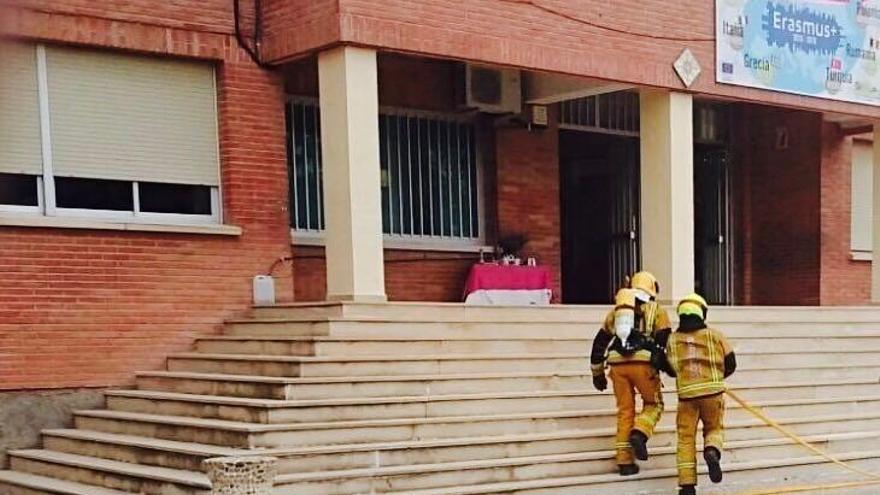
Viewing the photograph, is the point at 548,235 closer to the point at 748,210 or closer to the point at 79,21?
the point at 748,210

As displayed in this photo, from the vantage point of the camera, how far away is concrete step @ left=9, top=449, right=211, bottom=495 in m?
6.35

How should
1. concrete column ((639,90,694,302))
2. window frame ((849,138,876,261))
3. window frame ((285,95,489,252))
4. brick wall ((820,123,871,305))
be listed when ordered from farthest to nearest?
window frame ((849,138,876,261)) → brick wall ((820,123,871,305)) → concrete column ((639,90,694,302)) → window frame ((285,95,489,252))

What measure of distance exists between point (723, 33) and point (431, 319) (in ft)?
17.5

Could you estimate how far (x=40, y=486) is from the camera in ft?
23.7

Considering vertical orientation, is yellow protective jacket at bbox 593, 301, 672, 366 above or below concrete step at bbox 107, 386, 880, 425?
above

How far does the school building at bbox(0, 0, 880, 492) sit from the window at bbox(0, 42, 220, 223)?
18mm

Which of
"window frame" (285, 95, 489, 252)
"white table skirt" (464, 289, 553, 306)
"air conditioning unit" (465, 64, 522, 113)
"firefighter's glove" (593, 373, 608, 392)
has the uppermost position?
"air conditioning unit" (465, 64, 522, 113)

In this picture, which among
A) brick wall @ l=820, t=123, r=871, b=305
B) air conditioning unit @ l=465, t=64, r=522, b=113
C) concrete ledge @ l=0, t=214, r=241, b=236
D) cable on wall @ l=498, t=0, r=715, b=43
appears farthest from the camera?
brick wall @ l=820, t=123, r=871, b=305

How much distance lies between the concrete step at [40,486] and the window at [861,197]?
1223 cm

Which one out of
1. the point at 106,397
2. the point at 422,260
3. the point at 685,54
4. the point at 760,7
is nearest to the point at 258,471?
the point at 106,397

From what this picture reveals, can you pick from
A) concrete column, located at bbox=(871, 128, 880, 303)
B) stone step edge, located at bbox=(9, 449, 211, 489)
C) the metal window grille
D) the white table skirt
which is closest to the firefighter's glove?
stone step edge, located at bbox=(9, 449, 211, 489)

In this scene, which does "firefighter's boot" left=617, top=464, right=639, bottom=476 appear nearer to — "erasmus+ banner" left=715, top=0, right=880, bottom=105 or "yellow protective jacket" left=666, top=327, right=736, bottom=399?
"yellow protective jacket" left=666, top=327, right=736, bottom=399

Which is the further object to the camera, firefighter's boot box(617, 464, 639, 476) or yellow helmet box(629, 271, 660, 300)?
yellow helmet box(629, 271, 660, 300)

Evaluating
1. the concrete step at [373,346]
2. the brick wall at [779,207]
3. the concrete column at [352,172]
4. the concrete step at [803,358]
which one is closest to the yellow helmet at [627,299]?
the concrete step at [373,346]
